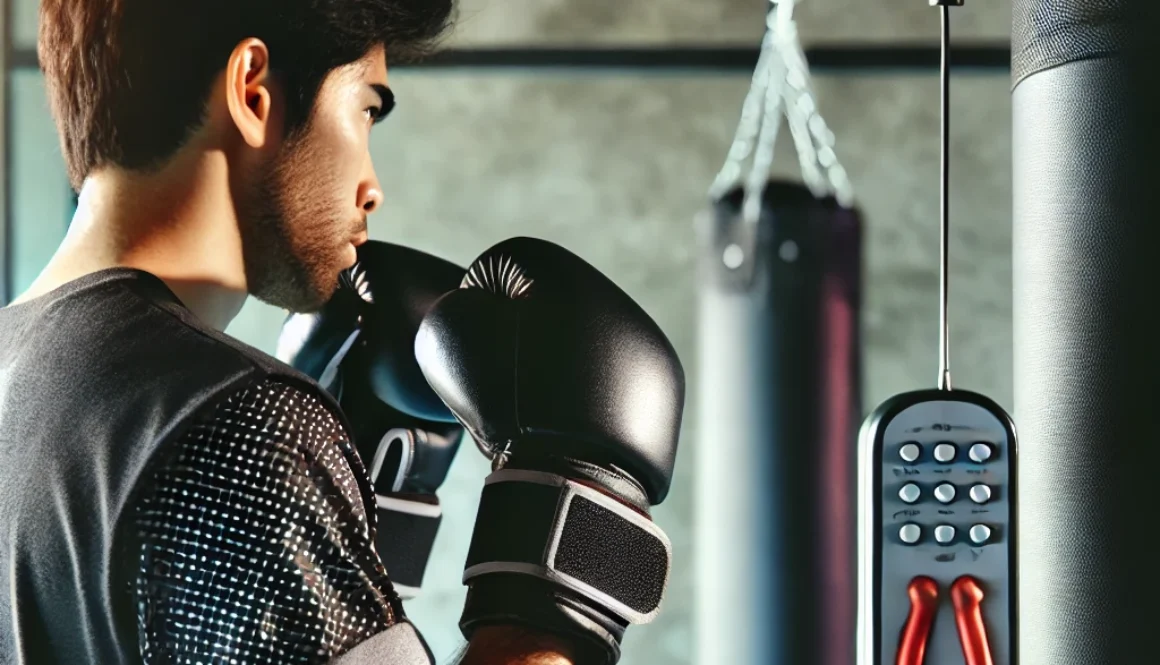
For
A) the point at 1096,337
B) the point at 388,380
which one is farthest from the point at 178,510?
the point at 1096,337

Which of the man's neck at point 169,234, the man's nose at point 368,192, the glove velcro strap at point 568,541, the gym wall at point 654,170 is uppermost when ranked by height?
the gym wall at point 654,170

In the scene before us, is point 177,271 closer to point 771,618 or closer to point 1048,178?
point 1048,178

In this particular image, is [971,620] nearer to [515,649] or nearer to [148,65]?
[515,649]

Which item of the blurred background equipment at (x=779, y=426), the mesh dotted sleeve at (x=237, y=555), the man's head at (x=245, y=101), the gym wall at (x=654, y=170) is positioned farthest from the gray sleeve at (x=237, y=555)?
the gym wall at (x=654, y=170)

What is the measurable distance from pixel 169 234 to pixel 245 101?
0.12m

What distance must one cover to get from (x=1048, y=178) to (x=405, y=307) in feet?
1.99

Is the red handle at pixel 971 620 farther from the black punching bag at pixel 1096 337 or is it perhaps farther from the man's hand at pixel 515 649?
the man's hand at pixel 515 649

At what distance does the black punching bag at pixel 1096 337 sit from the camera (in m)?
0.77

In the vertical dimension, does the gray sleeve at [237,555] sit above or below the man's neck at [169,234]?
below

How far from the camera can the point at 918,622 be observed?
80 cm

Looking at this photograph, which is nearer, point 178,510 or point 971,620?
point 178,510

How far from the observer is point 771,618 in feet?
4.29

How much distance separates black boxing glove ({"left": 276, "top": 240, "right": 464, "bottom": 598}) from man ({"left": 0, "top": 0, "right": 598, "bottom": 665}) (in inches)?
10.0

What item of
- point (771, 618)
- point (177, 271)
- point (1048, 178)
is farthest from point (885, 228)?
point (177, 271)
